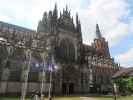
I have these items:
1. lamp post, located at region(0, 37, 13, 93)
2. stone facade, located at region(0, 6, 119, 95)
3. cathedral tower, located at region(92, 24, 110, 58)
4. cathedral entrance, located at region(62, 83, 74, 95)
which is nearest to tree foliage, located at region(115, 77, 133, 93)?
stone facade, located at region(0, 6, 119, 95)

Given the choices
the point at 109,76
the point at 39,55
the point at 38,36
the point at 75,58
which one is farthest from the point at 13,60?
the point at 109,76

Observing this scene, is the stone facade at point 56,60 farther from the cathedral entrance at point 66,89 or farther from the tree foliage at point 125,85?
the tree foliage at point 125,85

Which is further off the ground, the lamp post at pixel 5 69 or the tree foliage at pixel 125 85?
the lamp post at pixel 5 69

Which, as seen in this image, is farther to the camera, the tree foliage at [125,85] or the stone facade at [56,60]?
the tree foliage at [125,85]

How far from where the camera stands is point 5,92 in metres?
39.2

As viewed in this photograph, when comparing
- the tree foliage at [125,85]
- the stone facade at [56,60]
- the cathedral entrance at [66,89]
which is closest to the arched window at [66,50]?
the stone facade at [56,60]

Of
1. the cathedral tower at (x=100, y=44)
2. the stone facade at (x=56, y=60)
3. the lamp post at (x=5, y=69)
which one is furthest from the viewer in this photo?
the cathedral tower at (x=100, y=44)

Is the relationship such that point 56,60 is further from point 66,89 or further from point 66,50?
point 66,89

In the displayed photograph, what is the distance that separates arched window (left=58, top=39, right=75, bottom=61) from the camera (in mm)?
51091

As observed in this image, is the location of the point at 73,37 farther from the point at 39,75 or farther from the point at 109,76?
the point at 109,76

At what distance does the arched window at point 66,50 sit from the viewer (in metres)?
51.1

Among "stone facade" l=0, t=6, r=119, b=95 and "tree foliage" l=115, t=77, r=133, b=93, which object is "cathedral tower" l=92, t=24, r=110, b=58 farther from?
"tree foliage" l=115, t=77, r=133, b=93

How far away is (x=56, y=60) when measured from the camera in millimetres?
A: 47625

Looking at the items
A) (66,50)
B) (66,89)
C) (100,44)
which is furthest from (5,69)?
(100,44)
